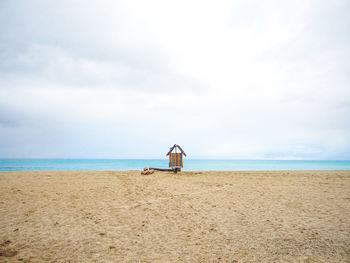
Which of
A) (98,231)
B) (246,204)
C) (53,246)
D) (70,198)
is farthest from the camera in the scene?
(70,198)

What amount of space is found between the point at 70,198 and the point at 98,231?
4361 millimetres

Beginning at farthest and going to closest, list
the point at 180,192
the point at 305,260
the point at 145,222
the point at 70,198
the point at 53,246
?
the point at 180,192, the point at 70,198, the point at 145,222, the point at 53,246, the point at 305,260

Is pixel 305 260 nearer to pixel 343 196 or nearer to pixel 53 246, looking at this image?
pixel 53 246

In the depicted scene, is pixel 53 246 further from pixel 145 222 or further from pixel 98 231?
pixel 145 222

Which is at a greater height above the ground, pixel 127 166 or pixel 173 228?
pixel 173 228

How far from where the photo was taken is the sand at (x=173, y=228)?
14.4 ft

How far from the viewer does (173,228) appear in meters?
5.92

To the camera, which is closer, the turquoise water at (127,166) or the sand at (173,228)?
the sand at (173,228)

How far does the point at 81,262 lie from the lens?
4086 mm

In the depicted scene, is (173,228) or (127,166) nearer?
(173,228)

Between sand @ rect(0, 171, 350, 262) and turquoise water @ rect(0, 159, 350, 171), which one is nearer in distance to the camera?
sand @ rect(0, 171, 350, 262)

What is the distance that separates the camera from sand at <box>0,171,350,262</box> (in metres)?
4.39

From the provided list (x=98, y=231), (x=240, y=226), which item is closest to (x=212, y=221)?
(x=240, y=226)

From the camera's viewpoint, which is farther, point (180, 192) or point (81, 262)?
point (180, 192)
